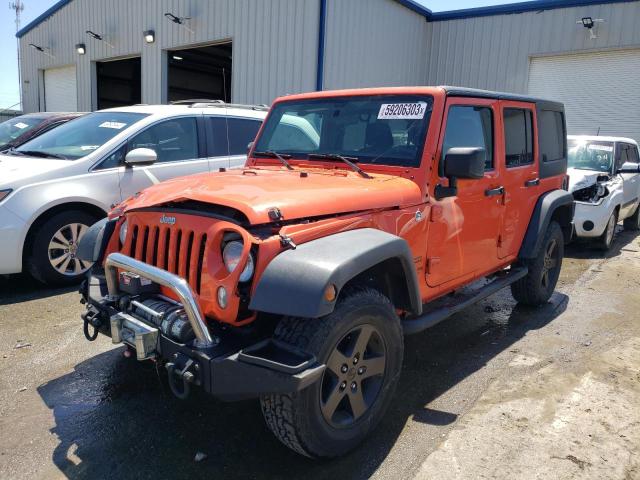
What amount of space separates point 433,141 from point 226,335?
182cm

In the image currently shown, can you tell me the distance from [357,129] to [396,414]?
1.90 m

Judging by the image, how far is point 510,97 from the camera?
4.32m

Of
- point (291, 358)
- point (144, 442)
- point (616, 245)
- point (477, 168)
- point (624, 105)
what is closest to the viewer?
point (291, 358)

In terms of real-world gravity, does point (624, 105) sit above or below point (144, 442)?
above

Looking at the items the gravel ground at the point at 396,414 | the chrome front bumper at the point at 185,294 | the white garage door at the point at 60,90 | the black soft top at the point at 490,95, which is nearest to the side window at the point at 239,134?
the gravel ground at the point at 396,414

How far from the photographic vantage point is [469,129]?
3771mm

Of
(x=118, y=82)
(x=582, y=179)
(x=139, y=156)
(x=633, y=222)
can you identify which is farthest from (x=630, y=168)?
(x=118, y=82)

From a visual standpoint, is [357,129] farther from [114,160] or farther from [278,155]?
[114,160]

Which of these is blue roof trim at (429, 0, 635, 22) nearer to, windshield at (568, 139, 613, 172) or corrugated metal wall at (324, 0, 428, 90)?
corrugated metal wall at (324, 0, 428, 90)

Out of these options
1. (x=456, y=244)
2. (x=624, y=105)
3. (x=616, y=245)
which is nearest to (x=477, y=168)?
(x=456, y=244)

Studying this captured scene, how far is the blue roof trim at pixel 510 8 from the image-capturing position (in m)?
12.2

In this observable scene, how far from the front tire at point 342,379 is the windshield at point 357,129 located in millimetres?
1144

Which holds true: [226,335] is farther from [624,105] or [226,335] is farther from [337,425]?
[624,105]

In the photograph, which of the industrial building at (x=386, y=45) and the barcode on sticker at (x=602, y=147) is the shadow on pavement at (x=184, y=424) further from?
the industrial building at (x=386, y=45)
